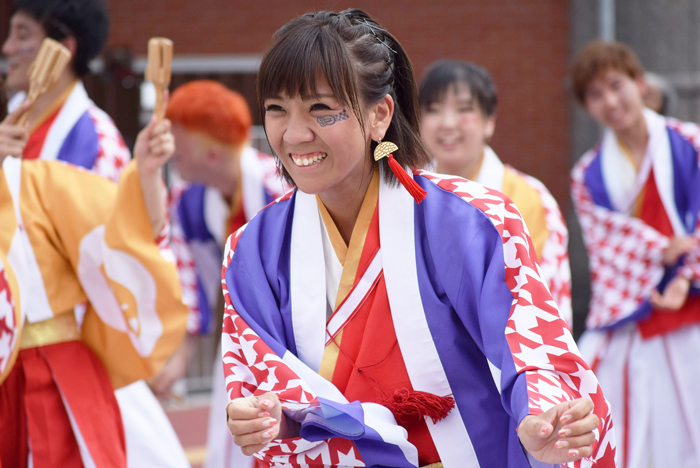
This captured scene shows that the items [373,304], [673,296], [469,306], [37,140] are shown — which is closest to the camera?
[469,306]

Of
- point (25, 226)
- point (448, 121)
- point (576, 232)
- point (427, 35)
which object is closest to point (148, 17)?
point (427, 35)

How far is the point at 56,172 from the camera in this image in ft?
7.64

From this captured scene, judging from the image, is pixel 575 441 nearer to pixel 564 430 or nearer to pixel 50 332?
pixel 564 430

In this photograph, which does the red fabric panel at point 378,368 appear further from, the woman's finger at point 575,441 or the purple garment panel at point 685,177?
the purple garment panel at point 685,177

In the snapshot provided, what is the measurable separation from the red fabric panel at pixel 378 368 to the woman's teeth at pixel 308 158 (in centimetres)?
29

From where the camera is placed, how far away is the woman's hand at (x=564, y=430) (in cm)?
135

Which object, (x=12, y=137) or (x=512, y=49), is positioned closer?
(x=12, y=137)

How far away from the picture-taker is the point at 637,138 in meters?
3.89

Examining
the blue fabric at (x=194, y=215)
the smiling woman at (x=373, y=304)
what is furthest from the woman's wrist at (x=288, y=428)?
the blue fabric at (x=194, y=215)

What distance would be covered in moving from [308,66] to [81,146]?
4.33 feet

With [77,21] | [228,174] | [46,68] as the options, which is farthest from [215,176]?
[46,68]

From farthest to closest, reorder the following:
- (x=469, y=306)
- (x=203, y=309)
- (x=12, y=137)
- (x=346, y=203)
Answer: (x=203, y=309)
(x=12, y=137)
(x=346, y=203)
(x=469, y=306)

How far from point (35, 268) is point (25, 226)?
0.37 ft

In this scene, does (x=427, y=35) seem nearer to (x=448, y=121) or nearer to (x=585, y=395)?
(x=448, y=121)
